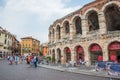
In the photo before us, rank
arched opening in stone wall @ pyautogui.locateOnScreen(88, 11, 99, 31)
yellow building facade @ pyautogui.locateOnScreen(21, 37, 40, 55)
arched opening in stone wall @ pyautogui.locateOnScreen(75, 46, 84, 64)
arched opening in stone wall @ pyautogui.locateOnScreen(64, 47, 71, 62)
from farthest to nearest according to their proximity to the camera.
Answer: yellow building facade @ pyautogui.locateOnScreen(21, 37, 40, 55)
arched opening in stone wall @ pyautogui.locateOnScreen(64, 47, 71, 62)
arched opening in stone wall @ pyautogui.locateOnScreen(88, 11, 99, 31)
arched opening in stone wall @ pyautogui.locateOnScreen(75, 46, 84, 64)

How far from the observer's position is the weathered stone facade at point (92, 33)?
19.4m

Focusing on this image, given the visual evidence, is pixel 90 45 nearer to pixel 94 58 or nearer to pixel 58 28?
pixel 94 58

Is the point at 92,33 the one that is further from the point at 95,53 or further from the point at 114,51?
the point at 114,51

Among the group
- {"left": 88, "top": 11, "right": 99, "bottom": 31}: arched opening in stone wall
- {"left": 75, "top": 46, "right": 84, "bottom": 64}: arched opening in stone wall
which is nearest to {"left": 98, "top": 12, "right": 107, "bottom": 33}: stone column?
{"left": 88, "top": 11, "right": 99, "bottom": 31}: arched opening in stone wall

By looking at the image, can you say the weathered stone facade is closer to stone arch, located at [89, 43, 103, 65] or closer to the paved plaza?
stone arch, located at [89, 43, 103, 65]

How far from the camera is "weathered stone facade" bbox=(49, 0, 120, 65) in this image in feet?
63.6

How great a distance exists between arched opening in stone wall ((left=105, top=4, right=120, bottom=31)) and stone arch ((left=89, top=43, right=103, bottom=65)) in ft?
9.86

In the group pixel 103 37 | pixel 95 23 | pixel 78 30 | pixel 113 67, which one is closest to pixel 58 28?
pixel 78 30

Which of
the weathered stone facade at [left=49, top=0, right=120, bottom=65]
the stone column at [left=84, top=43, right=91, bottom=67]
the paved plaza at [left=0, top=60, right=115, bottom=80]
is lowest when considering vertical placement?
the paved plaza at [left=0, top=60, right=115, bottom=80]

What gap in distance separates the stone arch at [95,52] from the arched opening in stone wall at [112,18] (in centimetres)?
301

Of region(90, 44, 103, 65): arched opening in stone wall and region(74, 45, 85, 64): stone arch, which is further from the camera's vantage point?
region(74, 45, 85, 64): stone arch

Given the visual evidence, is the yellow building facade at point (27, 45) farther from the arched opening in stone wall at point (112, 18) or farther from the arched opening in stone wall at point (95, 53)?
the arched opening in stone wall at point (112, 18)

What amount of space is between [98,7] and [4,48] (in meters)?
45.1

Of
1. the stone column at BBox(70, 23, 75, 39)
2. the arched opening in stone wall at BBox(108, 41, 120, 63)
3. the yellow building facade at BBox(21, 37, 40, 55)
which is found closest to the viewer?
the arched opening in stone wall at BBox(108, 41, 120, 63)
